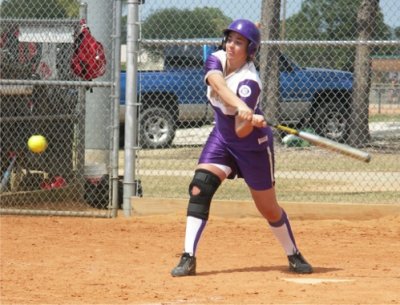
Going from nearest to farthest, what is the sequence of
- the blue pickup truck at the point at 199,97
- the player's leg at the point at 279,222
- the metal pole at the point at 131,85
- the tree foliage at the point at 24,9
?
the player's leg at the point at 279,222
the metal pole at the point at 131,85
the blue pickup truck at the point at 199,97
the tree foliage at the point at 24,9

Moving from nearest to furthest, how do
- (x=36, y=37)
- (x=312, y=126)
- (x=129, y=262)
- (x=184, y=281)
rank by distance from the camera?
1. (x=184, y=281)
2. (x=129, y=262)
3. (x=36, y=37)
4. (x=312, y=126)

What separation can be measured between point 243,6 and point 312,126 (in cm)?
313

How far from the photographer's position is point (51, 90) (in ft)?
38.0

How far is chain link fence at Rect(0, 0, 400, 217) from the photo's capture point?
1081 cm

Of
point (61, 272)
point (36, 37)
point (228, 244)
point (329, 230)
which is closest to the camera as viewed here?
point (61, 272)

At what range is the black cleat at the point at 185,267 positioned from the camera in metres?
7.14

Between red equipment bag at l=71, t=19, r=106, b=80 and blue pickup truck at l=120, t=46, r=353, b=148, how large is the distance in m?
3.00

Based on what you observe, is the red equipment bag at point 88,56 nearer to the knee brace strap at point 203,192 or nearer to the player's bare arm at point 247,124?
the knee brace strap at point 203,192

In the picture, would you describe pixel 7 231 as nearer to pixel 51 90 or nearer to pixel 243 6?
pixel 51 90

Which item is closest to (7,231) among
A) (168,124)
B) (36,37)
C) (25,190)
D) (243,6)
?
(25,190)

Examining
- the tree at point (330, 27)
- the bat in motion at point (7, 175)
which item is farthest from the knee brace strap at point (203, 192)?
the tree at point (330, 27)

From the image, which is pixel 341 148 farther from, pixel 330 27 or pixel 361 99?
pixel 330 27

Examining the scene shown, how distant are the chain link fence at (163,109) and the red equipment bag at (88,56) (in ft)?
0.07

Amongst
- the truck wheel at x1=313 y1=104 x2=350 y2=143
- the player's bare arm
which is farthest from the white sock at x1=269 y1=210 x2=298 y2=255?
the truck wheel at x1=313 y1=104 x2=350 y2=143
